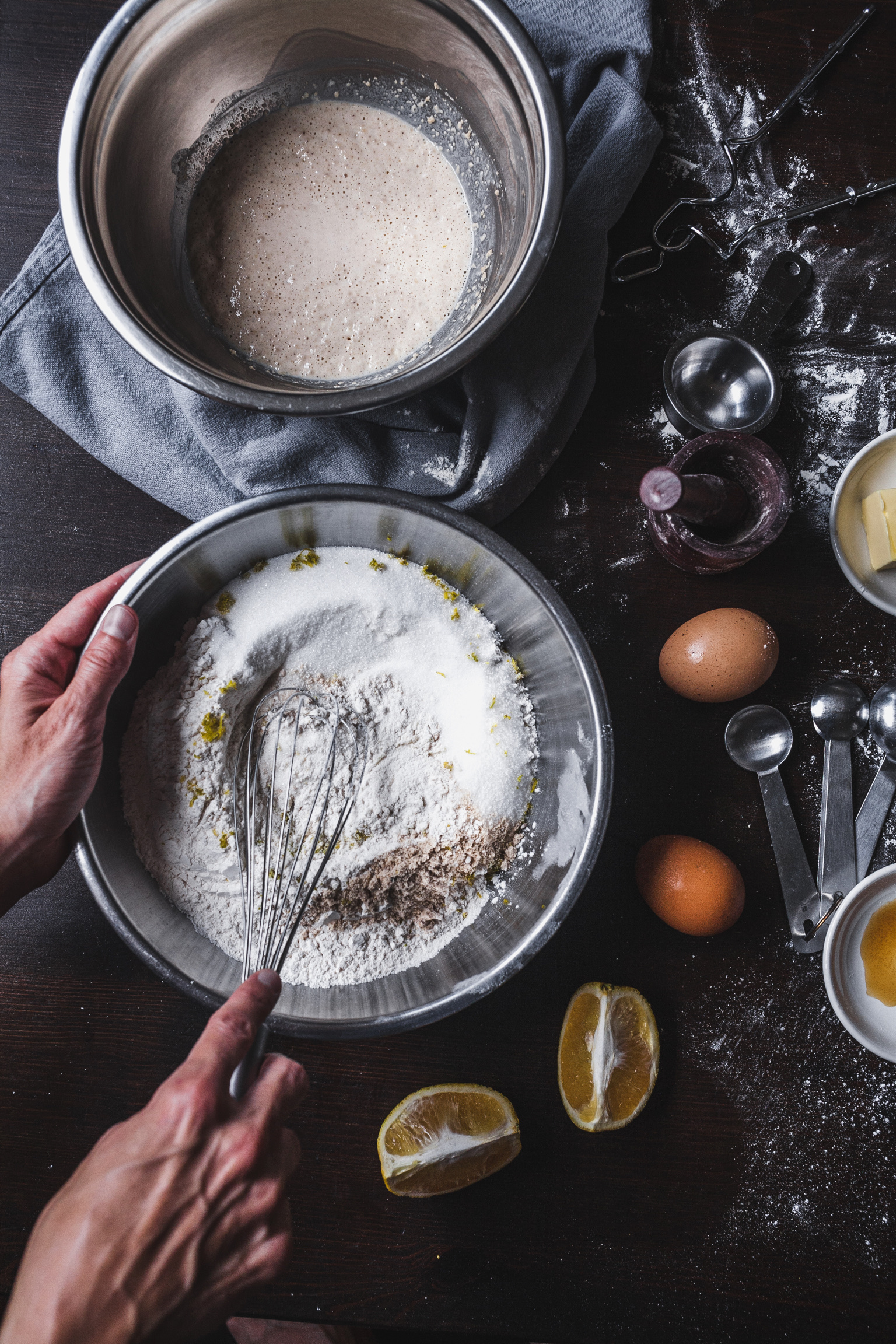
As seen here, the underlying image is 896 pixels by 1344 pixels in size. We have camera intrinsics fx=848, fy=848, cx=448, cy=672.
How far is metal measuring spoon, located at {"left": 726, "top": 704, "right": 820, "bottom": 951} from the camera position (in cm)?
104

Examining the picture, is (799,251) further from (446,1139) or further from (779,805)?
(446,1139)

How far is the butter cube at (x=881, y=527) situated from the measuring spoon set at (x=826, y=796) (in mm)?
157

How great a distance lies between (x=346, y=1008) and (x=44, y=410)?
2.51ft

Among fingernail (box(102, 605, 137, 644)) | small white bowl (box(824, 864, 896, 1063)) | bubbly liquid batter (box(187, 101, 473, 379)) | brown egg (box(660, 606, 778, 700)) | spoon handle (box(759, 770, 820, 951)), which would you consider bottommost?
small white bowl (box(824, 864, 896, 1063))

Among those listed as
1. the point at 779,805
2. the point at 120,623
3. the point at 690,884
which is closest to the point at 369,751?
the point at 120,623

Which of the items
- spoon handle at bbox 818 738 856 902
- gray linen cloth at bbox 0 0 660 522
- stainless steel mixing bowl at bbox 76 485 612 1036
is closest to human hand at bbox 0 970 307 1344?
stainless steel mixing bowl at bbox 76 485 612 1036

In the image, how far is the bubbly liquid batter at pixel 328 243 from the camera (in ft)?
2.98

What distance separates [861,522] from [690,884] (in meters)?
0.49

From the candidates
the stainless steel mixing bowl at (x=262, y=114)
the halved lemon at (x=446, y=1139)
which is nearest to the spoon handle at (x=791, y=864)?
the halved lemon at (x=446, y=1139)

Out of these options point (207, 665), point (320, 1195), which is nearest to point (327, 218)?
point (207, 665)

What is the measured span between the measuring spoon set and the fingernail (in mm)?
695

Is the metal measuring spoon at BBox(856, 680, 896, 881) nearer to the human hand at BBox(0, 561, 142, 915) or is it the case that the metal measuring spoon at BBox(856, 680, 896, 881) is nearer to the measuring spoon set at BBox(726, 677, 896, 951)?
the measuring spoon set at BBox(726, 677, 896, 951)

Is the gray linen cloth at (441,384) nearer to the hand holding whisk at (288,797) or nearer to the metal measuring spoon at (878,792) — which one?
the hand holding whisk at (288,797)

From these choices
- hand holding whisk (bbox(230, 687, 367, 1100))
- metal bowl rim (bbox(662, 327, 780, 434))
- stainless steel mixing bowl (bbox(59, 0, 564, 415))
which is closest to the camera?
stainless steel mixing bowl (bbox(59, 0, 564, 415))
